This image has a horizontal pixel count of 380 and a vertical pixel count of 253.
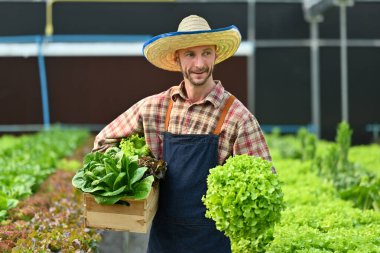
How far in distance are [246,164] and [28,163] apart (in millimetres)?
4413

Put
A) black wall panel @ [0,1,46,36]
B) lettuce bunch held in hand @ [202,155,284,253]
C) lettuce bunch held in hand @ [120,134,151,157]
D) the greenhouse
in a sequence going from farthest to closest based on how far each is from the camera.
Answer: black wall panel @ [0,1,46,36]
lettuce bunch held in hand @ [120,134,151,157]
the greenhouse
lettuce bunch held in hand @ [202,155,284,253]

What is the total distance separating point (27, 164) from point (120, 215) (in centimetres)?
387

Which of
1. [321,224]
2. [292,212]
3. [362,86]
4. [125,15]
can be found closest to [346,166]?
[292,212]

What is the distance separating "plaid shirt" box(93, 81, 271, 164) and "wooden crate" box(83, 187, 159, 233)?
0.47m

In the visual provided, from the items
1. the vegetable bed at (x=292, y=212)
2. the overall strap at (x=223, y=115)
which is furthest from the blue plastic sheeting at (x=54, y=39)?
the overall strap at (x=223, y=115)

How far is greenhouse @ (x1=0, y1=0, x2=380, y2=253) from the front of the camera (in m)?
3.25

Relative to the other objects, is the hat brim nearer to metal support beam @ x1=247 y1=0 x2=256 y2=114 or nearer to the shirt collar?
the shirt collar

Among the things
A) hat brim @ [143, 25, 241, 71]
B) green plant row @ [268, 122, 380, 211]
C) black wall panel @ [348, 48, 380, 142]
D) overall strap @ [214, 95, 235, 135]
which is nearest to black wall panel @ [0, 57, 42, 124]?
green plant row @ [268, 122, 380, 211]

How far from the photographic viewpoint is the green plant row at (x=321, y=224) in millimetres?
3619

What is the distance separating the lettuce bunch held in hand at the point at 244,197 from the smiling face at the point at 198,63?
0.61 meters

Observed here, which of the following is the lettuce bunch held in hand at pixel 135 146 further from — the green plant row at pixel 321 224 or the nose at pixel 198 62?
the green plant row at pixel 321 224

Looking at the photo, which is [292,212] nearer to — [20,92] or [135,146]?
[135,146]

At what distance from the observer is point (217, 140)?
3.35 m

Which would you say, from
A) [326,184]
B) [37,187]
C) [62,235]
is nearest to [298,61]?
[326,184]
